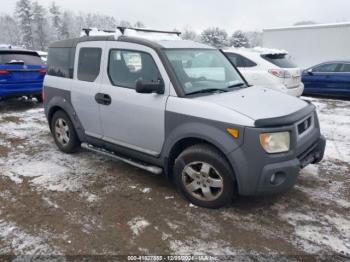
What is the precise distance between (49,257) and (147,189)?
159 centimetres

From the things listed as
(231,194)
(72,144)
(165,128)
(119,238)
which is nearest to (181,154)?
(165,128)

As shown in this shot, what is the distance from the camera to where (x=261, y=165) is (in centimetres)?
339

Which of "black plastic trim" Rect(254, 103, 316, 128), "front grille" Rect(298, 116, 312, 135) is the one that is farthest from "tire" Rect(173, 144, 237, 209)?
"front grille" Rect(298, 116, 312, 135)

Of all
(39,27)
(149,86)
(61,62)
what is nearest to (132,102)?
(149,86)

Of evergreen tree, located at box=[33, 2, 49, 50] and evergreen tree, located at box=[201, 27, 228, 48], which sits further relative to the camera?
evergreen tree, located at box=[33, 2, 49, 50]

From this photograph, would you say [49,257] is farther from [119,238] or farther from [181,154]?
[181,154]

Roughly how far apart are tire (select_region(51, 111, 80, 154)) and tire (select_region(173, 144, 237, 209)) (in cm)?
224

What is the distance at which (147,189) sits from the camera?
14.4ft

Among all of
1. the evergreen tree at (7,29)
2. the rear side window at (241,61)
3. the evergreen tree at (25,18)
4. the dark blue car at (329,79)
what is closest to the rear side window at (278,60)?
the rear side window at (241,61)

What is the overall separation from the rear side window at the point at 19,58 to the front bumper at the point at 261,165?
7.40m

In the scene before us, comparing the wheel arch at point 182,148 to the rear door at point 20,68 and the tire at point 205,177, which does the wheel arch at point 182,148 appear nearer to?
the tire at point 205,177

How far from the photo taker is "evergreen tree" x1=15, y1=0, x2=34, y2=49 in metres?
67.1

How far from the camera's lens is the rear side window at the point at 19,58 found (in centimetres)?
870

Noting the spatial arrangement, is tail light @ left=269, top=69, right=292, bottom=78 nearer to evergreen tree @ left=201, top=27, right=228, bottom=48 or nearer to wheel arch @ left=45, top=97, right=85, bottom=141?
wheel arch @ left=45, top=97, right=85, bottom=141
